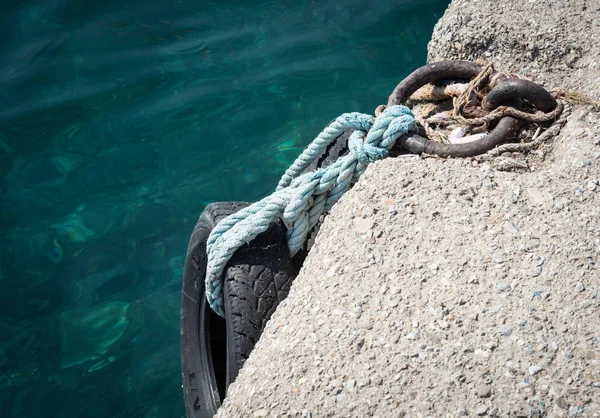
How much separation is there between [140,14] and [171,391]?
159 inches

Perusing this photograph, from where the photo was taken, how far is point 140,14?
251 inches

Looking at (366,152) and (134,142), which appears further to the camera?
(134,142)

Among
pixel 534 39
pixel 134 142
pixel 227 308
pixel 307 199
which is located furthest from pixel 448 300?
pixel 134 142

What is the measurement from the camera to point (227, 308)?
2.61m

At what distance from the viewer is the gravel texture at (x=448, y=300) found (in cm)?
181

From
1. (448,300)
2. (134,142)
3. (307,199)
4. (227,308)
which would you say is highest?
(307,199)

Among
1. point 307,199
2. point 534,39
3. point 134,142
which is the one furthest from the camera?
point 134,142

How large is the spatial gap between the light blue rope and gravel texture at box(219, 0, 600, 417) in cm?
11

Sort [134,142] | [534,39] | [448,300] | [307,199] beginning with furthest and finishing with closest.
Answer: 1. [134,142]
2. [534,39]
3. [307,199]
4. [448,300]

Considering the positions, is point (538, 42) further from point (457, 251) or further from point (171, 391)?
point (171, 391)

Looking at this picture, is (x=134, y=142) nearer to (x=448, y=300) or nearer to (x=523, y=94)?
(x=523, y=94)

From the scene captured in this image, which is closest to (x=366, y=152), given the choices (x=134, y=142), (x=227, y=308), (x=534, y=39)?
(x=227, y=308)

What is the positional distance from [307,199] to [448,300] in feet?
2.51

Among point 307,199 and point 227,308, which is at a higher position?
point 307,199
